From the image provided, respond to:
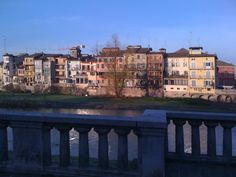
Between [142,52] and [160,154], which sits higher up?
[142,52]

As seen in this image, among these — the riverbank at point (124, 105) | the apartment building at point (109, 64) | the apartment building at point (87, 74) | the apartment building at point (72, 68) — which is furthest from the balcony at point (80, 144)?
the apartment building at point (72, 68)

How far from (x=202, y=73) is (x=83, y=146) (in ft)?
244

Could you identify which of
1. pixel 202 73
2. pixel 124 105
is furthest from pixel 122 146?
pixel 202 73

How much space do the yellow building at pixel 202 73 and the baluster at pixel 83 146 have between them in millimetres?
72047

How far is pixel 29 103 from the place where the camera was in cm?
5562

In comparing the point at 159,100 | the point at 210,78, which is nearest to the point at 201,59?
the point at 210,78

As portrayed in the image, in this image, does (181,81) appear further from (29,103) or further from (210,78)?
(29,103)

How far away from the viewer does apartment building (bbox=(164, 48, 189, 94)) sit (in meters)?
77.0

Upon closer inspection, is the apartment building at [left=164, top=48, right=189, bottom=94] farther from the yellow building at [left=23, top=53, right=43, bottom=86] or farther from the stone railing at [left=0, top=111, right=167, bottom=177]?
the stone railing at [left=0, top=111, right=167, bottom=177]

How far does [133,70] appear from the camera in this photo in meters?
73.2

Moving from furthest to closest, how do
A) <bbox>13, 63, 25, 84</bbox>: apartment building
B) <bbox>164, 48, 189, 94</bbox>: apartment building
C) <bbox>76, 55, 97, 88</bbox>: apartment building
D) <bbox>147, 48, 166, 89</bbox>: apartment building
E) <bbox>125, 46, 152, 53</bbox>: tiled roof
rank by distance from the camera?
<bbox>13, 63, 25, 84</bbox>: apartment building → <bbox>76, 55, 97, 88</bbox>: apartment building → <bbox>147, 48, 166, 89</bbox>: apartment building → <bbox>164, 48, 189, 94</bbox>: apartment building → <bbox>125, 46, 152, 53</bbox>: tiled roof

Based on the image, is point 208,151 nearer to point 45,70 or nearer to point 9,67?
point 45,70

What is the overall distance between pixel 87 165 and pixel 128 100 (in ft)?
189

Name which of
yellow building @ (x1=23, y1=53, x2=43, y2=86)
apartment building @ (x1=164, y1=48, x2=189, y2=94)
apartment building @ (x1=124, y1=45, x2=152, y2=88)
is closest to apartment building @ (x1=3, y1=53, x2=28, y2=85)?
yellow building @ (x1=23, y1=53, x2=43, y2=86)
